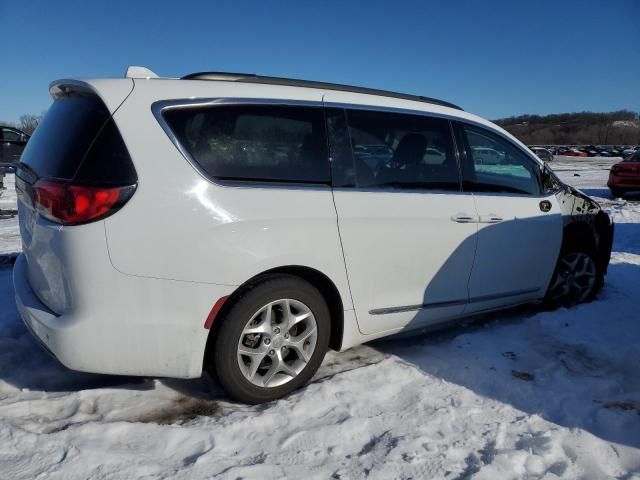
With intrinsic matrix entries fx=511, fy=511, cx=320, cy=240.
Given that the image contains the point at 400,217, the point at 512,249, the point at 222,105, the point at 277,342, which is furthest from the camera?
the point at 512,249

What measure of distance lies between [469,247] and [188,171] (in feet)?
6.67

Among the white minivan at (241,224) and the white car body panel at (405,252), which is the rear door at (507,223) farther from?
the white car body panel at (405,252)

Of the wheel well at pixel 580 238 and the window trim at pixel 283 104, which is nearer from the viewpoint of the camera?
the window trim at pixel 283 104

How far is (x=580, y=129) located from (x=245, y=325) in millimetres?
108382

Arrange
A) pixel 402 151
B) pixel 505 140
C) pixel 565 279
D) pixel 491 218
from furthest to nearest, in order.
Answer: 1. pixel 565 279
2. pixel 505 140
3. pixel 491 218
4. pixel 402 151

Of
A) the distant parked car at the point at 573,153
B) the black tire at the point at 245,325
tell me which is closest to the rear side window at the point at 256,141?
the black tire at the point at 245,325

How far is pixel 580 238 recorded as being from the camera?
4.51 metres

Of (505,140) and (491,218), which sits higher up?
(505,140)

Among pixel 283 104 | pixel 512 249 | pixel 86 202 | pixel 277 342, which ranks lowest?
pixel 277 342

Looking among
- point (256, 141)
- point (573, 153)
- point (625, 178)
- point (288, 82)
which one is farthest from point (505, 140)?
point (573, 153)

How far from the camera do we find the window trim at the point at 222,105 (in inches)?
101

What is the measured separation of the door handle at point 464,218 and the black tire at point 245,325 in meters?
1.14

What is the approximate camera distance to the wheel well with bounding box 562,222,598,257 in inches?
172

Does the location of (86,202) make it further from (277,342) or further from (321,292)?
(321,292)
